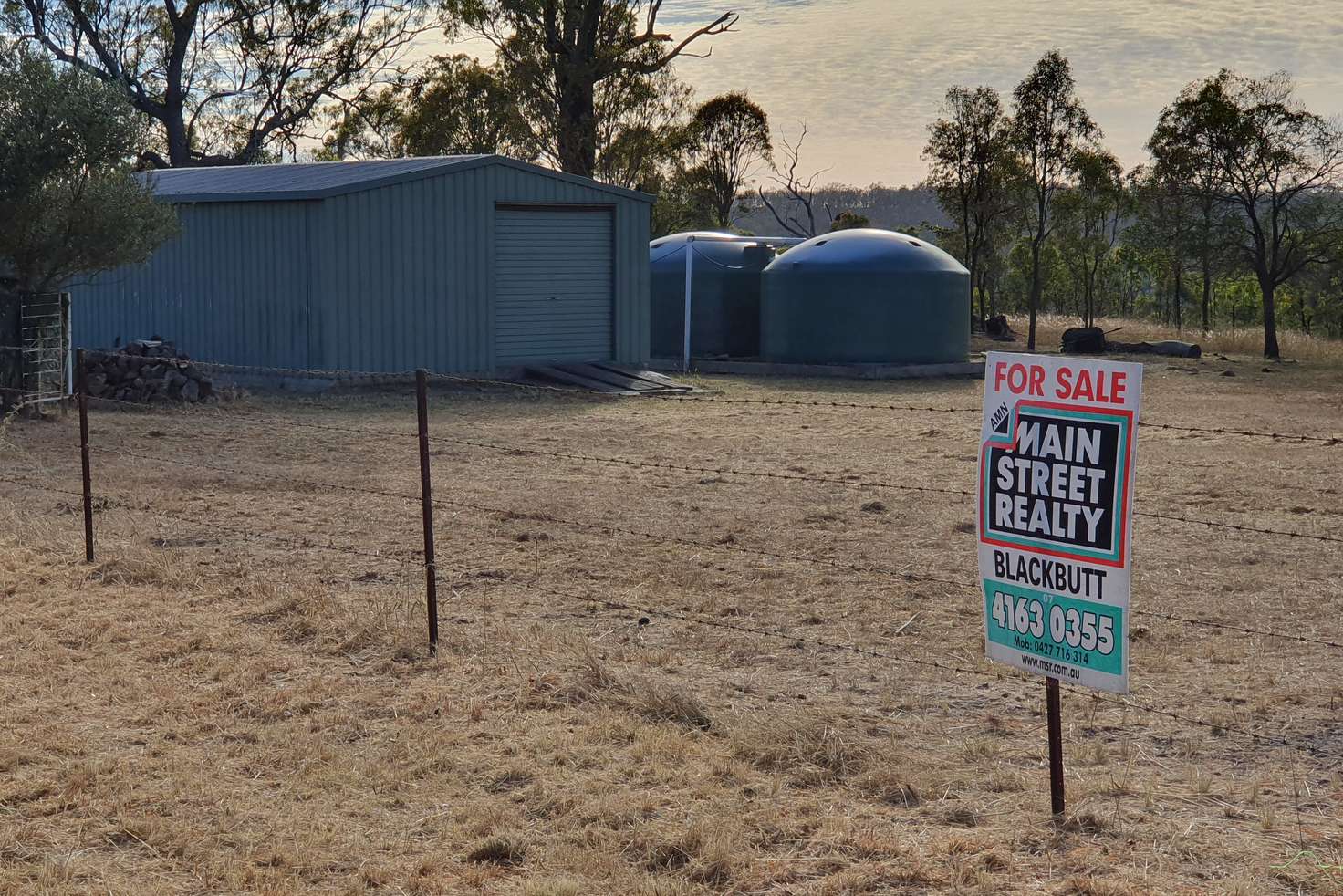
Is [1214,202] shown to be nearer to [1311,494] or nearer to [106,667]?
[1311,494]

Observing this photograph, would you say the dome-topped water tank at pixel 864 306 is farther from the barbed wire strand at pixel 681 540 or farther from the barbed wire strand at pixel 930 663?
the barbed wire strand at pixel 930 663

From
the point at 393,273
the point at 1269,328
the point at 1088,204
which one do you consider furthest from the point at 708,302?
the point at 1088,204

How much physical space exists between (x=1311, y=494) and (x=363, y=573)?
26.7 feet

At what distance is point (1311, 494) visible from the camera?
41.3ft

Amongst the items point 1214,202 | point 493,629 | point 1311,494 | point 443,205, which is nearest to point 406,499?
point 493,629

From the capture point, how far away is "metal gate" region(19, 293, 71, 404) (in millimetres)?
17484

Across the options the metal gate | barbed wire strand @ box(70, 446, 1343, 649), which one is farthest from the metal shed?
barbed wire strand @ box(70, 446, 1343, 649)

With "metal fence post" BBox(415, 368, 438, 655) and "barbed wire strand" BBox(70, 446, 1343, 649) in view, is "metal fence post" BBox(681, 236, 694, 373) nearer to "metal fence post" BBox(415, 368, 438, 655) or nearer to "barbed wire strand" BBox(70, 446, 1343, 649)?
"barbed wire strand" BBox(70, 446, 1343, 649)

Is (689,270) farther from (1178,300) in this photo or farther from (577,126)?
(1178,300)

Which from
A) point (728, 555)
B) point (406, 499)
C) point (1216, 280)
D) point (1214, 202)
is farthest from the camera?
point (1216, 280)

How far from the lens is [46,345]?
58.6 ft

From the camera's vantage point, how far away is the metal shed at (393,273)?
21641 mm

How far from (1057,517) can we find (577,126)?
38.7 metres

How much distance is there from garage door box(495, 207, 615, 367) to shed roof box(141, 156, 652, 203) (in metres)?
0.77
